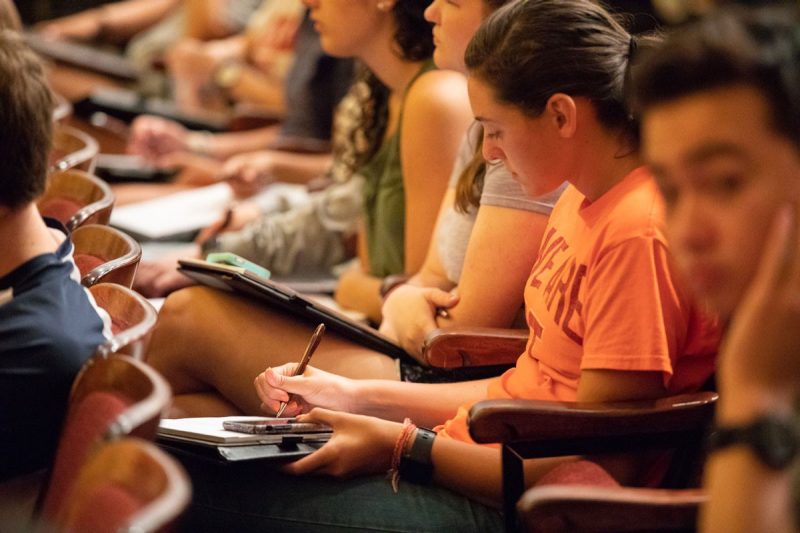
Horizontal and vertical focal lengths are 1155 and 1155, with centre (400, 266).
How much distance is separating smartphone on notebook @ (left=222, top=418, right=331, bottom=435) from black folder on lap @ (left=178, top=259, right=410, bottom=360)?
289mm

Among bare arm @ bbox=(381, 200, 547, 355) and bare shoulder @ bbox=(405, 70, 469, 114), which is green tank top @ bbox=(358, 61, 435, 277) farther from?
bare arm @ bbox=(381, 200, 547, 355)

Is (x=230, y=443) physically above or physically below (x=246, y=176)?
above

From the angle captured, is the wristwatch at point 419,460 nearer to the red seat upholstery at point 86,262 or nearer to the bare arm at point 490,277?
the bare arm at point 490,277

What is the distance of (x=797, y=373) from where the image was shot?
107cm

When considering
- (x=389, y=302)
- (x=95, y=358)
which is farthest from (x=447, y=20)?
(x=95, y=358)

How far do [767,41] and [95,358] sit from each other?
812 millimetres

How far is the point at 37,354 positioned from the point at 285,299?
0.64 metres

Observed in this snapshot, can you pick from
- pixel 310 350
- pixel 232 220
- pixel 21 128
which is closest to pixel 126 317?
pixel 21 128

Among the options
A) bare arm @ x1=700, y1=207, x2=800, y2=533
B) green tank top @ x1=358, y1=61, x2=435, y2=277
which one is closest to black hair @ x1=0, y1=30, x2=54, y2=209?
bare arm @ x1=700, y1=207, x2=800, y2=533

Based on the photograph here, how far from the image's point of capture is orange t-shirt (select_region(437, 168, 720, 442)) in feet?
4.87

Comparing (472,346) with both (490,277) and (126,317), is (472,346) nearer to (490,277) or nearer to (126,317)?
(490,277)

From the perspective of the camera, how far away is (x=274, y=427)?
5.65 ft

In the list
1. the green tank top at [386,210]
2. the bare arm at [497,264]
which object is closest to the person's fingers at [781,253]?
the bare arm at [497,264]

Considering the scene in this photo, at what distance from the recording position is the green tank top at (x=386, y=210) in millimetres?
2615
